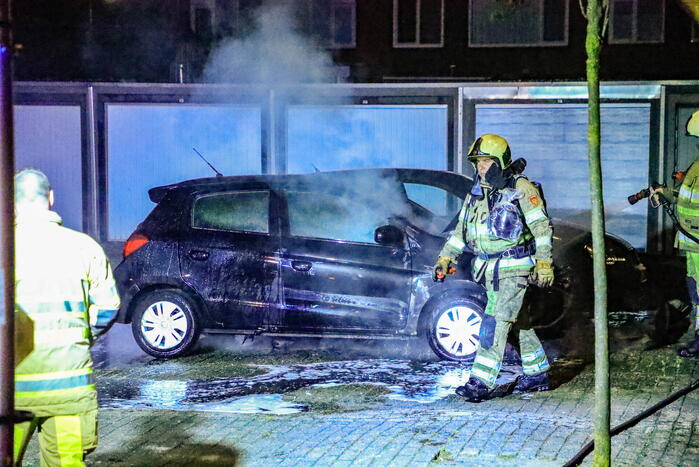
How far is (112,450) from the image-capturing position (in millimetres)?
5594

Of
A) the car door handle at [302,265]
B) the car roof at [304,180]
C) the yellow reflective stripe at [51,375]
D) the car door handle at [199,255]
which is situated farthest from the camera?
the car roof at [304,180]

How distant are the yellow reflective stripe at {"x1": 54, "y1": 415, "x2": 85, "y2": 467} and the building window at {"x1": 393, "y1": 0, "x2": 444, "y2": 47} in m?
22.4

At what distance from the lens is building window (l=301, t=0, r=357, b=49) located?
81.2ft

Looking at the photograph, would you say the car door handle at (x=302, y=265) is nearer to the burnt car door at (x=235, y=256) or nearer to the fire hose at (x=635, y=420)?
the burnt car door at (x=235, y=256)

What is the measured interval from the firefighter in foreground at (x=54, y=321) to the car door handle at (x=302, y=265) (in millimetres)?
4483

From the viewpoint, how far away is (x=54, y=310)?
390cm

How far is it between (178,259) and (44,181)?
4754 millimetres

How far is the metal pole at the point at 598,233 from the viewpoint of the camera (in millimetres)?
4457

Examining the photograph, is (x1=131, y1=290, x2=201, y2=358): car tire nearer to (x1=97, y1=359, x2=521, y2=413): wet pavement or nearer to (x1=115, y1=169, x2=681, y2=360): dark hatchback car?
(x1=115, y1=169, x2=681, y2=360): dark hatchback car

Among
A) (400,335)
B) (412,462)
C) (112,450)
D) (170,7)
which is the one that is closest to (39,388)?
(112,450)

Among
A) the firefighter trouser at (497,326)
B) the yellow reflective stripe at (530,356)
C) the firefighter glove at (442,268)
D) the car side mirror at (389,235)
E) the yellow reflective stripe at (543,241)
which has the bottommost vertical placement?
the yellow reflective stripe at (530,356)

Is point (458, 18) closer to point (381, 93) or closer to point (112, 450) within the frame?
point (381, 93)

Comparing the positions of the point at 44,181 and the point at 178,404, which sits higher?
the point at 44,181

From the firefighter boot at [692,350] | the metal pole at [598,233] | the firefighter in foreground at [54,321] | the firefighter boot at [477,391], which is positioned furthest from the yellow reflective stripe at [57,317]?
the firefighter boot at [692,350]
